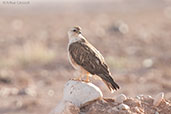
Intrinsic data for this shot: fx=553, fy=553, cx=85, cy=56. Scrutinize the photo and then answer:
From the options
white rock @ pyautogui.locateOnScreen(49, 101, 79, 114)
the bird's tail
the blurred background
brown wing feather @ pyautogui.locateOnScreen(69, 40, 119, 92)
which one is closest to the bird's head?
brown wing feather @ pyautogui.locateOnScreen(69, 40, 119, 92)


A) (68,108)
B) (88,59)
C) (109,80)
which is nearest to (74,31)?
(88,59)

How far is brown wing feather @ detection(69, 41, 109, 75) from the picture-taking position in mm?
8992

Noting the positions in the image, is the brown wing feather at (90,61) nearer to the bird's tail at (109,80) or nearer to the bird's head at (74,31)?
the bird's tail at (109,80)

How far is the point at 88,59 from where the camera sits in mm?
9000

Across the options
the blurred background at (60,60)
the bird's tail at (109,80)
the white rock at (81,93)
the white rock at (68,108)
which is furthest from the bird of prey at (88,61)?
the blurred background at (60,60)

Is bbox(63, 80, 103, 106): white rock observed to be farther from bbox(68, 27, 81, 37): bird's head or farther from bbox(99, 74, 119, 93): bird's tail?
bbox(68, 27, 81, 37): bird's head

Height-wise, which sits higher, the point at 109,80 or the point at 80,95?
the point at 109,80

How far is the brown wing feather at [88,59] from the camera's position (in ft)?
29.5

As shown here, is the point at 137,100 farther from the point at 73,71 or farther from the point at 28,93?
the point at 73,71

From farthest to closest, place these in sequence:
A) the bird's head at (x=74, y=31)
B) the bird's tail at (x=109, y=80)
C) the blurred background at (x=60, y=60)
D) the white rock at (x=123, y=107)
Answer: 1. the blurred background at (x=60, y=60)
2. the bird's head at (x=74, y=31)
3. the bird's tail at (x=109, y=80)
4. the white rock at (x=123, y=107)

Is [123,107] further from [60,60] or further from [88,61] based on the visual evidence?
[60,60]

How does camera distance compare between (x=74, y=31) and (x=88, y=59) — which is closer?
(x=88, y=59)

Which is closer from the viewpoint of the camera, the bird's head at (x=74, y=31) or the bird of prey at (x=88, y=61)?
the bird of prey at (x=88, y=61)

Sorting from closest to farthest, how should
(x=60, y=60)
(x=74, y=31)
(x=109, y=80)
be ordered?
(x=109, y=80), (x=74, y=31), (x=60, y=60)
